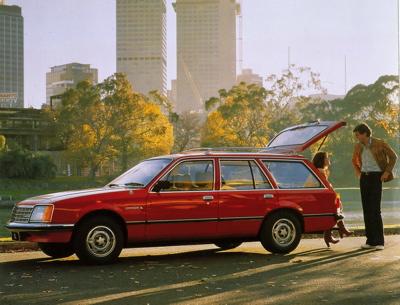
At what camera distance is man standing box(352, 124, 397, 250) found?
11.4 metres

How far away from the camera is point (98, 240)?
949 centimetres

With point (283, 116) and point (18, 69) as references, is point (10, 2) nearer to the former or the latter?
point (18, 69)

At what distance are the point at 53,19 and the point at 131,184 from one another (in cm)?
4277

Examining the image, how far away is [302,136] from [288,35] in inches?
2188

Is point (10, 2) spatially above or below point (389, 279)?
above

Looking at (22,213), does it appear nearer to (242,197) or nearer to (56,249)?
(56,249)

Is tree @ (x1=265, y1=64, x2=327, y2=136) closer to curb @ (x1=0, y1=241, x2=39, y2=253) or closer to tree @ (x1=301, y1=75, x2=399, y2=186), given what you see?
tree @ (x1=301, y1=75, x2=399, y2=186)

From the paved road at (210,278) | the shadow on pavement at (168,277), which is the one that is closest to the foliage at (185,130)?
the paved road at (210,278)

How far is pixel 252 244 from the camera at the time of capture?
42.0 feet

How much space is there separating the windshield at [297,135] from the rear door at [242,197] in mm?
1433

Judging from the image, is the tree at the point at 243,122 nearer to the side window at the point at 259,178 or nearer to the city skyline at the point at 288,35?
the city skyline at the point at 288,35

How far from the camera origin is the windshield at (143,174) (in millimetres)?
10070

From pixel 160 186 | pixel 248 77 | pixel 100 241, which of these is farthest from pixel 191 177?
pixel 248 77

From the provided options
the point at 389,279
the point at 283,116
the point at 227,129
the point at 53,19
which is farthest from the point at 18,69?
the point at 389,279
